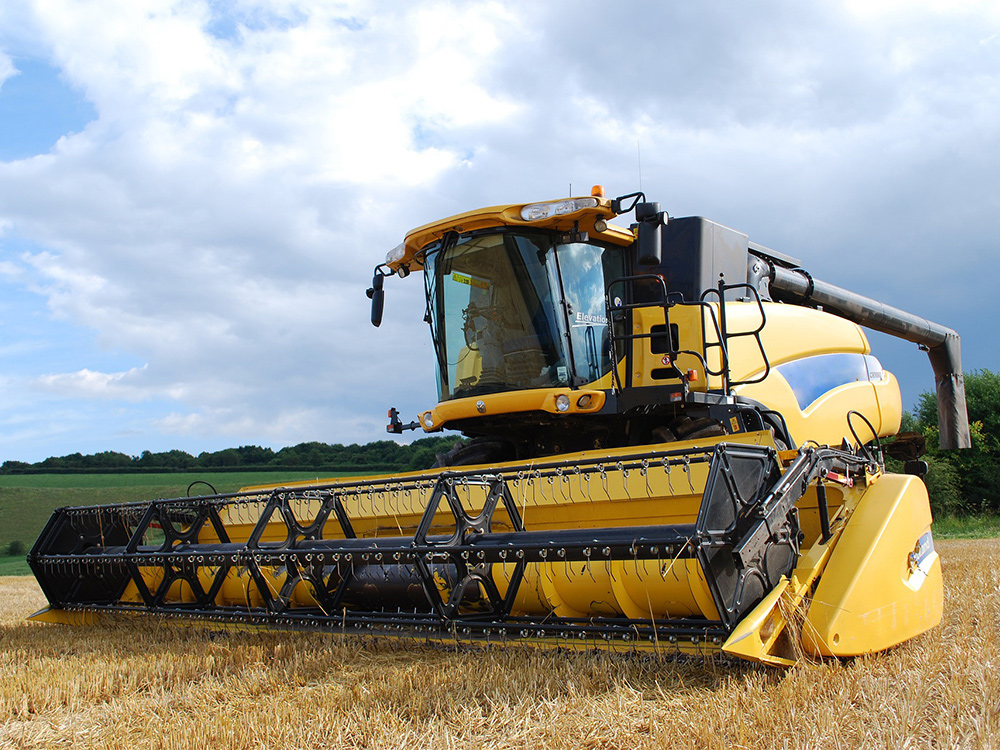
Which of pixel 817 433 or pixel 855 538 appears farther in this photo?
pixel 817 433

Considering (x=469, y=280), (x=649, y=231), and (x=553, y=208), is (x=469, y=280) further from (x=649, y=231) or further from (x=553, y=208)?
(x=649, y=231)

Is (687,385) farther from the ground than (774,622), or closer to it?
farther from the ground

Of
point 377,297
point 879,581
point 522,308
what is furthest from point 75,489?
point 879,581

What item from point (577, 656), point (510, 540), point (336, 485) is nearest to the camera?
point (577, 656)

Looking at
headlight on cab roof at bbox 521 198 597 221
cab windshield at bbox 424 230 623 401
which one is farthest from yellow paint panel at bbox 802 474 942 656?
headlight on cab roof at bbox 521 198 597 221

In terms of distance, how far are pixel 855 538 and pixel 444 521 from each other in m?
2.01

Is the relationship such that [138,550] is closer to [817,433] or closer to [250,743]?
[250,743]

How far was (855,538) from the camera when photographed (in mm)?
3438

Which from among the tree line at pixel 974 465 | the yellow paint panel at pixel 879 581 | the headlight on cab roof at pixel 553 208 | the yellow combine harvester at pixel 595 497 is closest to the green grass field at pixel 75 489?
the tree line at pixel 974 465

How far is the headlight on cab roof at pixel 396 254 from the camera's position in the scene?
5.85m

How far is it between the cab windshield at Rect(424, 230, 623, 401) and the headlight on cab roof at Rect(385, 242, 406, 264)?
34 cm

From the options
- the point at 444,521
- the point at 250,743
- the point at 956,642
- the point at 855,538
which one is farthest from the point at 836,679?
the point at 444,521

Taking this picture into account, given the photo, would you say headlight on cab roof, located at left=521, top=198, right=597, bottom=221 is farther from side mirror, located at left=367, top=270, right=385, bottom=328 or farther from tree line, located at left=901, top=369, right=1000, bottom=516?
tree line, located at left=901, top=369, right=1000, bottom=516

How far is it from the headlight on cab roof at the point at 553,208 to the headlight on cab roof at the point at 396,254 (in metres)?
1.02
